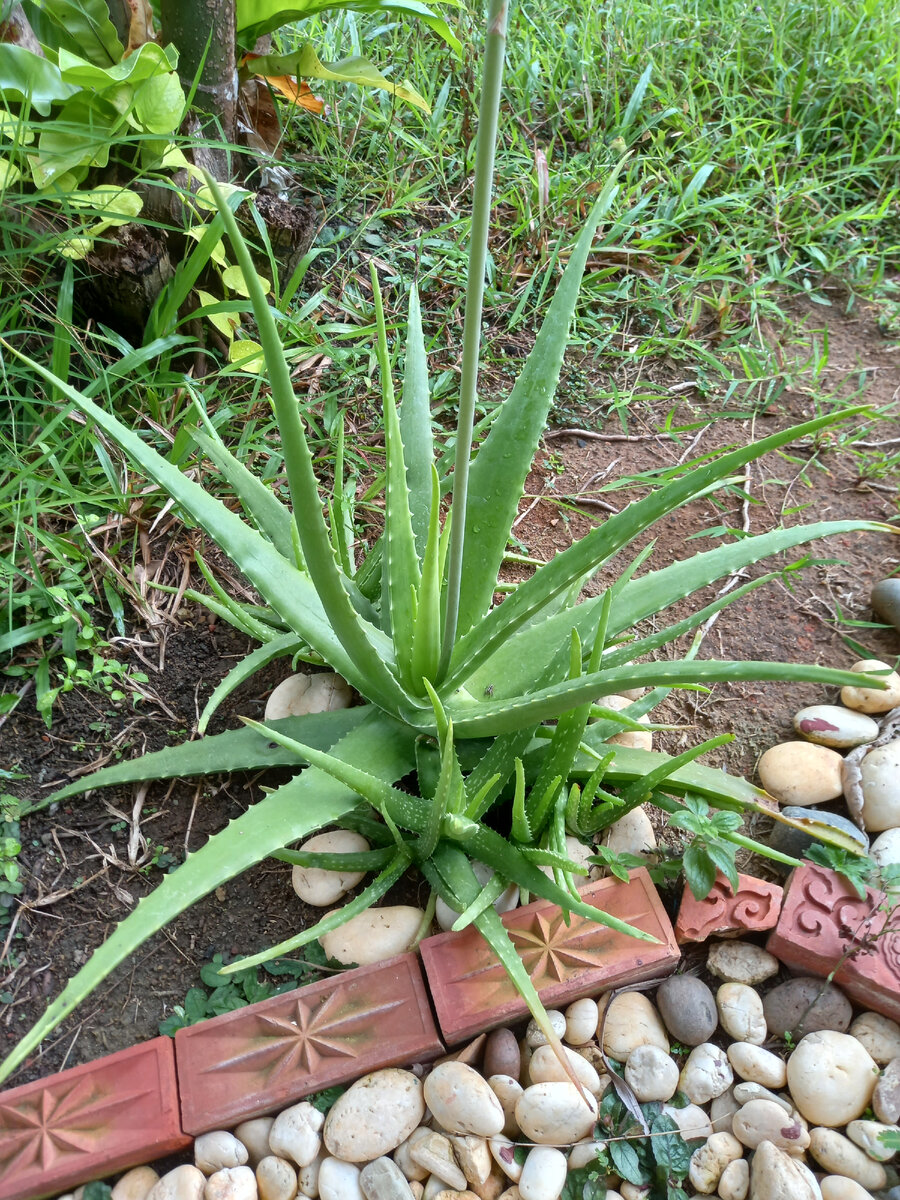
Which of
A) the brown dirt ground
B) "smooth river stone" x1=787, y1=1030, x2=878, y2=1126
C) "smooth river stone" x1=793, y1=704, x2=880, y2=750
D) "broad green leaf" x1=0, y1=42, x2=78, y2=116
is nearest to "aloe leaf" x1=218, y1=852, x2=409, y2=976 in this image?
the brown dirt ground

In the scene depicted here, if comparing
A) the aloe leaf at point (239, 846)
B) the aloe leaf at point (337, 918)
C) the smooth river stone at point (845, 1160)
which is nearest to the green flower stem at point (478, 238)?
the aloe leaf at point (239, 846)

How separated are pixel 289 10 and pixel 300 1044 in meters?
1.64

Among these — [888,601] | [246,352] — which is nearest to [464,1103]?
[888,601]

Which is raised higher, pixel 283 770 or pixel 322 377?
pixel 322 377

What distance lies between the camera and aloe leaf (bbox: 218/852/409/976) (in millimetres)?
790

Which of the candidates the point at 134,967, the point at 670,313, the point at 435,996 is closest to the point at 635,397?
the point at 670,313

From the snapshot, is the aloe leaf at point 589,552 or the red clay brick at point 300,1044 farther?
the red clay brick at point 300,1044

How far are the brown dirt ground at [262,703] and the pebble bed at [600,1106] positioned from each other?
142 millimetres

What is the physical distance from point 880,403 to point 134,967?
5.31 feet

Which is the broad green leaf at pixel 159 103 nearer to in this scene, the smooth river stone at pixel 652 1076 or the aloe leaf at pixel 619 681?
the aloe leaf at pixel 619 681

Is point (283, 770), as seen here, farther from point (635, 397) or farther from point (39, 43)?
point (39, 43)

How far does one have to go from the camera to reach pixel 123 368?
1310 mm

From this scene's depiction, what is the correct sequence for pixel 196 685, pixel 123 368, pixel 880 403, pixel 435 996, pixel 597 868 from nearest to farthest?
pixel 435 996 < pixel 597 868 < pixel 196 685 < pixel 123 368 < pixel 880 403

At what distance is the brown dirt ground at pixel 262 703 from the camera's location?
38.7 inches
